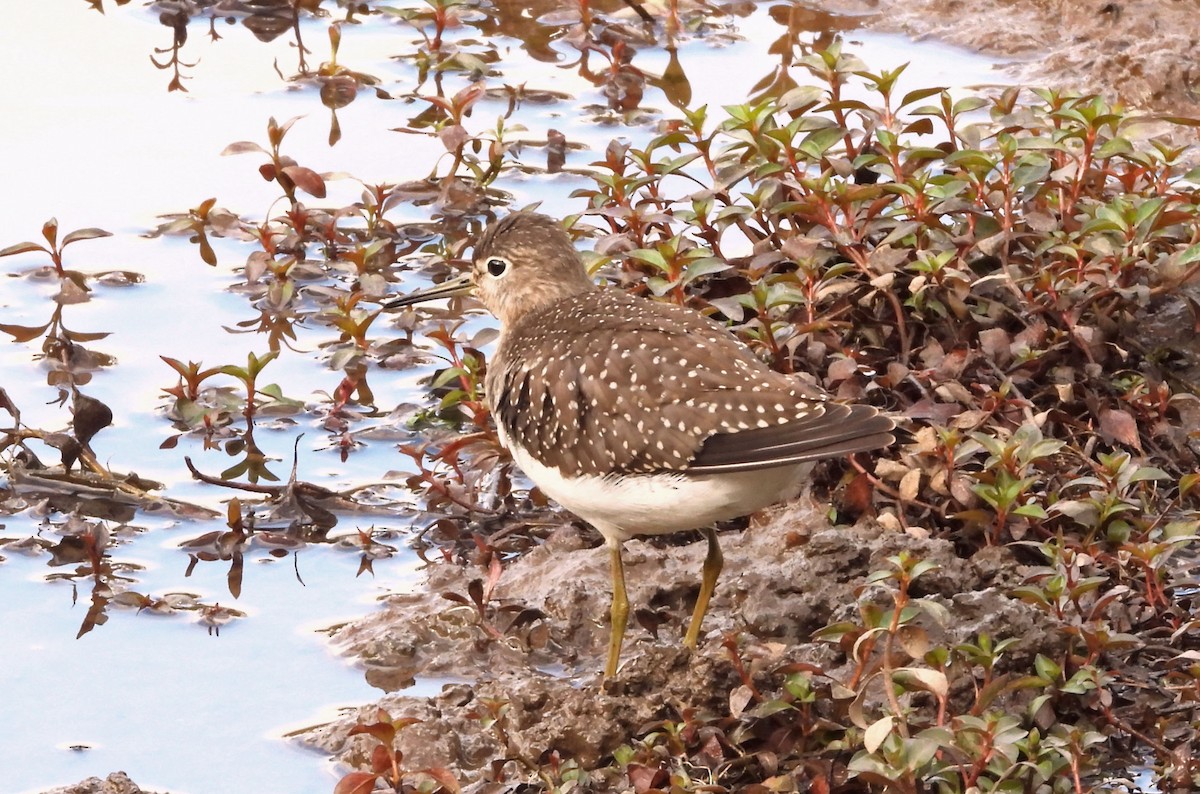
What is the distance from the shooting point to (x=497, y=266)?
641 cm

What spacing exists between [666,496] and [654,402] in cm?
29

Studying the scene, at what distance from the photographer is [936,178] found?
6.95 metres

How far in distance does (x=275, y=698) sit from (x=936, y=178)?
334cm

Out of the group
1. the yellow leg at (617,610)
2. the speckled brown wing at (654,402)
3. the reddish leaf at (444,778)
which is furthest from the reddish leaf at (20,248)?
the reddish leaf at (444,778)

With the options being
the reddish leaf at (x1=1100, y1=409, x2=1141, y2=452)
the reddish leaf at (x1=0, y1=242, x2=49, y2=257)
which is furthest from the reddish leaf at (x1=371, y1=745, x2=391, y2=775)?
the reddish leaf at (x1=0, y1=242, x2=49, y2=257)

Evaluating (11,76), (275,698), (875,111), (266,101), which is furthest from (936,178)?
(11,76)

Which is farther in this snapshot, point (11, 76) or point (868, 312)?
point (11, 76)

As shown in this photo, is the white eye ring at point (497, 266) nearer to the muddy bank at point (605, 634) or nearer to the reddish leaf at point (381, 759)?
the muddy bank at point (605, 634)

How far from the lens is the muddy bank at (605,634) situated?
5.11m

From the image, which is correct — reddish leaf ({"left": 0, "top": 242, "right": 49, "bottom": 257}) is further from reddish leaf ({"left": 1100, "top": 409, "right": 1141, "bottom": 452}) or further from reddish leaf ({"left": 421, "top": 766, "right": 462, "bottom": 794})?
reddish leaf ({"left": 1100, "top": 409, "right": 1141, "bottom": 452})

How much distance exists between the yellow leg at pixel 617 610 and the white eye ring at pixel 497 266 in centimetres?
128

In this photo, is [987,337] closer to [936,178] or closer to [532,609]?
[936,178]

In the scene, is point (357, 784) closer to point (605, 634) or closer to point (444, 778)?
point (444, 778)

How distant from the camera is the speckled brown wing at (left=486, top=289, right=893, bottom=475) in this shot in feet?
16.6
